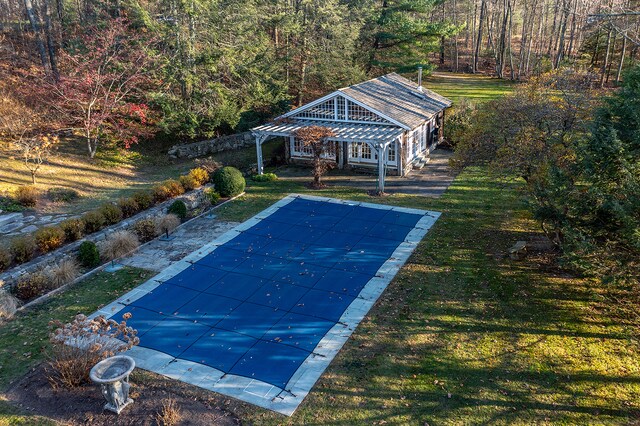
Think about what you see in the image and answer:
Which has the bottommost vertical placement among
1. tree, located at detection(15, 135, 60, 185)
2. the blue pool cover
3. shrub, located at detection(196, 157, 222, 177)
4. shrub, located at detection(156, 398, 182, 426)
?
the blue pool cover

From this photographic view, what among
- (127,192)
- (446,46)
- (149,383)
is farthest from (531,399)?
(446,46)

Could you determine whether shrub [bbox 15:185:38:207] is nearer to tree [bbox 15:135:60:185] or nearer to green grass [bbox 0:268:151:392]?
tree [bbox 15:135:60:185]

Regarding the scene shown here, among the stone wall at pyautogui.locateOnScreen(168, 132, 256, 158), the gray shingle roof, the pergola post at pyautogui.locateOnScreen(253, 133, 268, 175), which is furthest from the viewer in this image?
the stone wall at pyautogui.locateOnScreen(168, 132, 256, 158)

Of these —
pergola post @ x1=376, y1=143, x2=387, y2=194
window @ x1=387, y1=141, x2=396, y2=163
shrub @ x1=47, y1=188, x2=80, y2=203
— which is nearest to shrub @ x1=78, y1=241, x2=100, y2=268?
shrub @ x1=47, y1=188, x2=80, y2=203

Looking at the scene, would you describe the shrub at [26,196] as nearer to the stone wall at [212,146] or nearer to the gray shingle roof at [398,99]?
the stone wall at [212,146]

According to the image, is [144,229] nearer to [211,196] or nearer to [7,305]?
[211,196]

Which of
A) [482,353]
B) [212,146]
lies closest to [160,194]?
[212,146]

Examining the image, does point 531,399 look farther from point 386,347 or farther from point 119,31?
point 119,31

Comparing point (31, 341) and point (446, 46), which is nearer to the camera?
point (31, 341)
